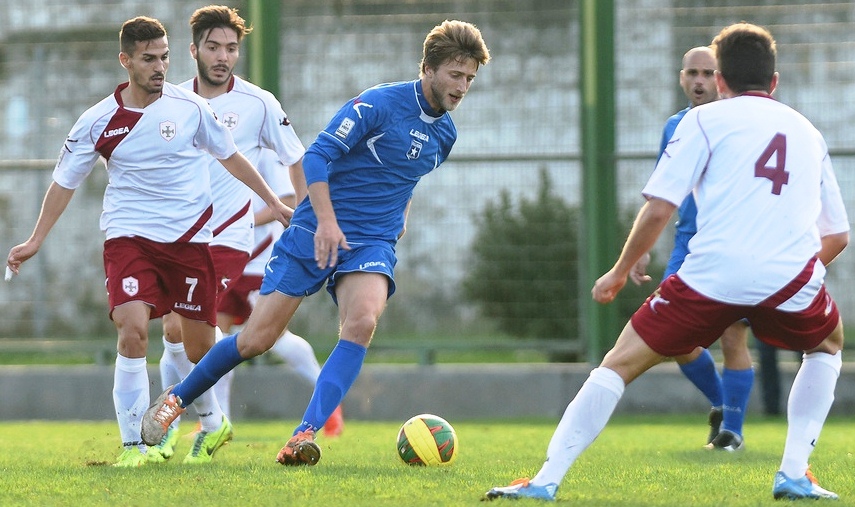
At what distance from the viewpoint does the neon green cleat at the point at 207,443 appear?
6660 mm

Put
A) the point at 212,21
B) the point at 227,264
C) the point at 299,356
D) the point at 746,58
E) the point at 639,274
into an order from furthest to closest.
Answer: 1. the point at 299,356
2. the point at 227,264
3. the point at 212,21
4. the point at 639,274
5. the point at 746,58

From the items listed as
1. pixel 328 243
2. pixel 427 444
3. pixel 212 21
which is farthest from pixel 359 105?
pixel 212 21

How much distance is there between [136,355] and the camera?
638 centimetres

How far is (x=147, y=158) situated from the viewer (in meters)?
6.49

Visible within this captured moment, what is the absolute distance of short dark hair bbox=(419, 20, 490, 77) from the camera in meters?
5.97

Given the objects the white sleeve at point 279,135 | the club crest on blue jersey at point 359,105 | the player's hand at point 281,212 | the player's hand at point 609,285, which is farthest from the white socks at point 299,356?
the player's hand at point 609,285

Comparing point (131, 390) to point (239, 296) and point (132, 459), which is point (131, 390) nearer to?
point (132, 459)

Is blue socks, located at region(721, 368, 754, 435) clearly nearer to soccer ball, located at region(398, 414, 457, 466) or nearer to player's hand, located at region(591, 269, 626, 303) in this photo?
soccer ball, located at region(398, 414, 457, 466)

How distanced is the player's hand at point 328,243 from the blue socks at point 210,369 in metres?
0.75

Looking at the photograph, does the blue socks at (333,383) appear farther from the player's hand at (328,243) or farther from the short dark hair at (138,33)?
the short dark hair at (138,33)

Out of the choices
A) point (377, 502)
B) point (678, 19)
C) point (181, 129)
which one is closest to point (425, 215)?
point (678, 19)

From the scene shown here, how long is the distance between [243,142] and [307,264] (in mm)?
2001

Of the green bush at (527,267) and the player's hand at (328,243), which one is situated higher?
the player's hand at (328,243)

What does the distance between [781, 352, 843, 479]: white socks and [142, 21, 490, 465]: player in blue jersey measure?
2.10 m
